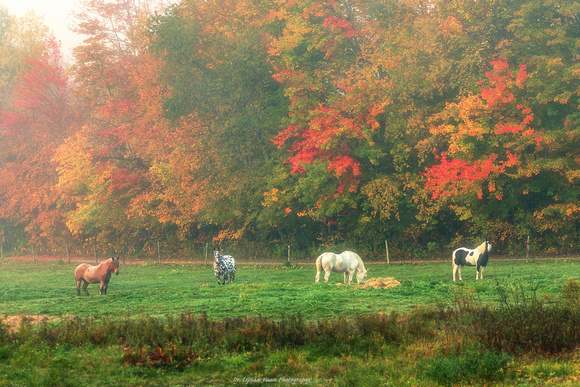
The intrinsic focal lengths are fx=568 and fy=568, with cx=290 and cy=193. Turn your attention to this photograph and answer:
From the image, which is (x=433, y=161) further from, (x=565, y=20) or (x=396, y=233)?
(x=565, y=20)

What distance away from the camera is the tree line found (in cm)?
3234

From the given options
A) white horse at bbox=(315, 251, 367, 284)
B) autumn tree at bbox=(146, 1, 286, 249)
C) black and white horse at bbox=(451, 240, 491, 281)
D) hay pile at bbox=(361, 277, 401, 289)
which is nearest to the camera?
hay pile at bbox=(361, 277, 401, 289)

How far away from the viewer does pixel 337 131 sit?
113ft

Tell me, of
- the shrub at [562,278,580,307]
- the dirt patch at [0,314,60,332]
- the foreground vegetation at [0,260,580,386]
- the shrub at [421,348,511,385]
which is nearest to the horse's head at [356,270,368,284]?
the foreground vegetation at [0,260,580,386]

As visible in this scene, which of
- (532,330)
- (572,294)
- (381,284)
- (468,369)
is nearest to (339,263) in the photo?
(381,284)

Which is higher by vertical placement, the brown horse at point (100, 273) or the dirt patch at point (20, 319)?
the brown horse at point (100, 273)

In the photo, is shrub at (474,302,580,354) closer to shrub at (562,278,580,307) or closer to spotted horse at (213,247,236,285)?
shrub at (562,278,580,307)

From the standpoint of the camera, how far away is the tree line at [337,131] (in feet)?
106

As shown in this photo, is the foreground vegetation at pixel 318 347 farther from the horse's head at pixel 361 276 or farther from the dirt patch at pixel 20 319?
the horse's head at pixel 361 276

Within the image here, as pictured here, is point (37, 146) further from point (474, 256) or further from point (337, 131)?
point (474, 256)

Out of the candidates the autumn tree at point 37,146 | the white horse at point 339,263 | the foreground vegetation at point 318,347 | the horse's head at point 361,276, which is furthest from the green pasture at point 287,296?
the autumn tree at point 37,146

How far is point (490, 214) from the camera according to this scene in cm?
3578

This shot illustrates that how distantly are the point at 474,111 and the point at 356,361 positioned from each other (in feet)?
78.6

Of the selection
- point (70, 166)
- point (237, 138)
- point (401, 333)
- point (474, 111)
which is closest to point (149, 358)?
point (401, 333)
